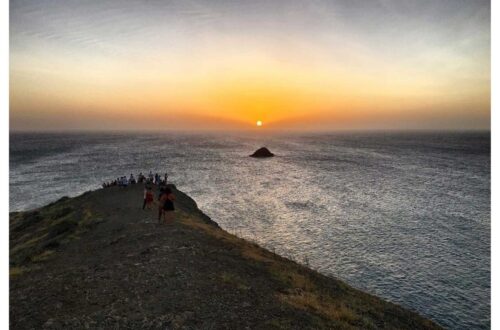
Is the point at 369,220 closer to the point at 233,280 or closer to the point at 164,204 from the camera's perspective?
the point at 164,204

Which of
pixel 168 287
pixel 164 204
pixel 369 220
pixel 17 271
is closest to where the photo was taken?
pixel 168 287

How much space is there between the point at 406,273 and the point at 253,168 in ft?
281

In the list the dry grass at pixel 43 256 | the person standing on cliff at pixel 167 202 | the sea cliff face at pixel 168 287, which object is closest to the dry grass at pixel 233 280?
the sea cliff face at pixel 168 287

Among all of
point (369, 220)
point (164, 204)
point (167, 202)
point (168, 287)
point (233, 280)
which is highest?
point (167, 202)

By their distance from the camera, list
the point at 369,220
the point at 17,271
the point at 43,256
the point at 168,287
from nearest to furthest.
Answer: the point at 168,287, the point at 17,271, the point at 43,256, the point at 369,220

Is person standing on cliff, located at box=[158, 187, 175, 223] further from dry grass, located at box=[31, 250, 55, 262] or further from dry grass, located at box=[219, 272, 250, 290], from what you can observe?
dry grass, located at box=[219, 272, 250, 290]

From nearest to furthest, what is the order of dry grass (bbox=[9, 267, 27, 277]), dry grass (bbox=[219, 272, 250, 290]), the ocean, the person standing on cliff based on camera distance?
dry grass (bbox=[219, 272, 250, 290])
dry grass (bbox=[9, 267, 27, 277])
the person standing on cliff
the ocean

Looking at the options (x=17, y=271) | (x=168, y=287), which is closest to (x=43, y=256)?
(x=17, y=271)

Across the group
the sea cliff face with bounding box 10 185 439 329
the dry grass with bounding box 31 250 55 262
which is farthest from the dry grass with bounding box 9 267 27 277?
the dry grass with bounding box 31 250 55 262

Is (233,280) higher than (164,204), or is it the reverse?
(164,204)

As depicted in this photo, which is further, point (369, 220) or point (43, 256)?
point (369, 220)

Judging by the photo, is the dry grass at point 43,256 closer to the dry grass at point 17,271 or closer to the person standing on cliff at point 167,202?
the dry grass at point 17,271

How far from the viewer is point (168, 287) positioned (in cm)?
1638

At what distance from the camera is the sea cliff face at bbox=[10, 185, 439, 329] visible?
46.6 ft
